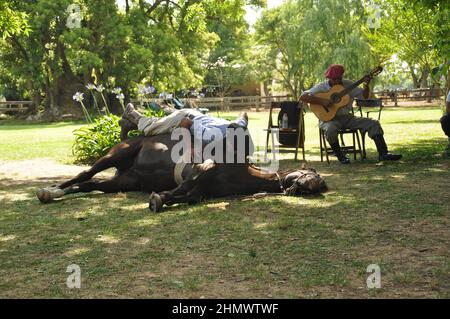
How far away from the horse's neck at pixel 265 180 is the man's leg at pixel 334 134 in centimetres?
342

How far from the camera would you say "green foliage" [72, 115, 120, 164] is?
438 inches

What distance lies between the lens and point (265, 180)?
6.68 metres

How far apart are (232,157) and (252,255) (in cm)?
205

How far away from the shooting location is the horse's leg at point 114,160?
6996 mm

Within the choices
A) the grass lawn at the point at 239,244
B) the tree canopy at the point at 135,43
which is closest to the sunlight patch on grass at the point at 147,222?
the grass lawn at the point at 239,244

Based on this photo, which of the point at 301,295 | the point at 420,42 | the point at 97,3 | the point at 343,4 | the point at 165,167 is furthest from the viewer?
the point at 343,4

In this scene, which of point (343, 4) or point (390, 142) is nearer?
point (390, 142)

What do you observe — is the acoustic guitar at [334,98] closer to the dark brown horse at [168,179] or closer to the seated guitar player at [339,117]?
the seated guitar player at [339,117]

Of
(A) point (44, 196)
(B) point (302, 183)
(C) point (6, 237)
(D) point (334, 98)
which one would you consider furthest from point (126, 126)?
(D) point (334, 98)

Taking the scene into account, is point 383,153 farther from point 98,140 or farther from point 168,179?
point 98,140

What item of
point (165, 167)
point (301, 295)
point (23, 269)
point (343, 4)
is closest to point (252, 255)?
point (301, 295)

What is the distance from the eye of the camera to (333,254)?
440cm

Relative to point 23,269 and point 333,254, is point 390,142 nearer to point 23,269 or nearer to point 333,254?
point 333,254

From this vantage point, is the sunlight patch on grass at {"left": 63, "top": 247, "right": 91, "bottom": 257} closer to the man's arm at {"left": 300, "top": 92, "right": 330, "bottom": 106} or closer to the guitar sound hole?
the man's arm at {"left": 300, "top": 92, "right": 330, "bottom": 106}
